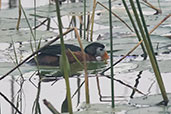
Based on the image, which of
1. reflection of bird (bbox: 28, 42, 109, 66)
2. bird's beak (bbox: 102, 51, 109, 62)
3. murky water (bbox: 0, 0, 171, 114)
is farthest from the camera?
bird's beak (bbox: 102, 51, 109, 62)

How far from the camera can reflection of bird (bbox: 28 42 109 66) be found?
2861 millimetres

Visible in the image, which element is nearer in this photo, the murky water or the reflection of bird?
the murky water

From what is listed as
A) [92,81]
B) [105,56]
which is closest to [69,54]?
[105,56]

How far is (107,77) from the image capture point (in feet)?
8.32

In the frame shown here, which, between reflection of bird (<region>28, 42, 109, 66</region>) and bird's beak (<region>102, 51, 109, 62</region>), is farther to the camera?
bird's beak (<region>102, 51, 109, 62</region>)

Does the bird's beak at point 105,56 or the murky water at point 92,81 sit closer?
the murky water at point 92,81

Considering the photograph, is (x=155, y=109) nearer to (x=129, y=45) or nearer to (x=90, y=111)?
(x=90, y=111)

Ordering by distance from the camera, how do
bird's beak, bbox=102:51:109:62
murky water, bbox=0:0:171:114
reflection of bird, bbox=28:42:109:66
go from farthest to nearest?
1. bird's beak, bbox=102:51:109:62
2. reflection of bird, bbox=28:42:109:66
3. murky water, bbox=0:0:171:114

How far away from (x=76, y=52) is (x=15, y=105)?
0.86m

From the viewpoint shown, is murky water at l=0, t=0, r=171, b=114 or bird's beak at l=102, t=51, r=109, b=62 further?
bird's beak at l=102, t=51, r=109, b=62

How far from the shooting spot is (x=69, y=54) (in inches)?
117

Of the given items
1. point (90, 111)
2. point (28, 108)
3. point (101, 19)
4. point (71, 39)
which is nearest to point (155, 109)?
point (90, 111)

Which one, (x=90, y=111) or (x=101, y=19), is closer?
(x=90, y=111)

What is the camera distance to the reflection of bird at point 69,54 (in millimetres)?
2861
